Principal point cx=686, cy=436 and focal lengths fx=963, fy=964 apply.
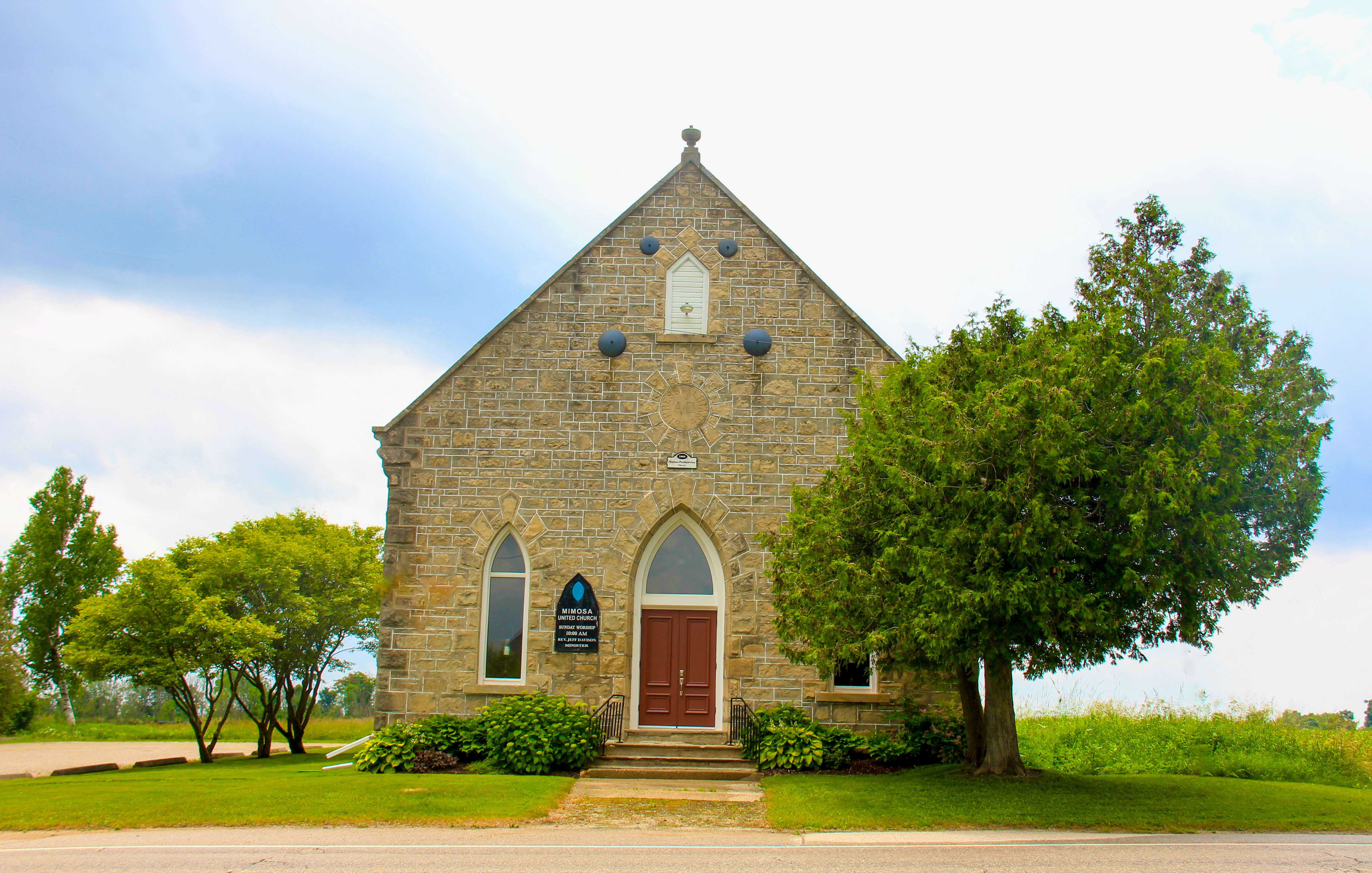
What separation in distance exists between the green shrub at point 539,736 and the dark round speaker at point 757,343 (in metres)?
6.61

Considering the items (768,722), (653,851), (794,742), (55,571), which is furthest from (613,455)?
(55,571)

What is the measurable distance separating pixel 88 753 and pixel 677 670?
1871 cm

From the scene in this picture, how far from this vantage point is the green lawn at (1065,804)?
10656 mm

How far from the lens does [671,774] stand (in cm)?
1425

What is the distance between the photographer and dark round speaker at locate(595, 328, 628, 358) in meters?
16.8

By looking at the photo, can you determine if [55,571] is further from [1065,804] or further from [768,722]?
[1065,804]

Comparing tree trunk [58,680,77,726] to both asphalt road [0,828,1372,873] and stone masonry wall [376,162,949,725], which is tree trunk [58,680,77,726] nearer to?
stone masonry wall [376,162,949,725]

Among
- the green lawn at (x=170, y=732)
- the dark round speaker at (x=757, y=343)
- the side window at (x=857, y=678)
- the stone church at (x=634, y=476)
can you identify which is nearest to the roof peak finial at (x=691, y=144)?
the stone church at (x=634, y=476)

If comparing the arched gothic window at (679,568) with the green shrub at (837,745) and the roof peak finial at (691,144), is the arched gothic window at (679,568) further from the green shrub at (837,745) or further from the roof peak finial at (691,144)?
the roof peak finial at (691,144)

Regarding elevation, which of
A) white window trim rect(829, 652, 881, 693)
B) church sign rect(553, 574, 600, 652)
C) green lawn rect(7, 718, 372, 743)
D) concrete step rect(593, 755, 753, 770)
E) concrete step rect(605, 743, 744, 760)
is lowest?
green lawn rect(7, 718, 372, 743)

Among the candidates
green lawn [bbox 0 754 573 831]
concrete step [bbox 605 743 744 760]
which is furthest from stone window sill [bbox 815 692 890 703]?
green lawn [bbox 0 754 573 831]

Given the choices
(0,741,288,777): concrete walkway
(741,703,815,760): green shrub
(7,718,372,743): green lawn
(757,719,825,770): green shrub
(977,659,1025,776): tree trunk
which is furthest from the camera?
(7,718,372,743): green lawn

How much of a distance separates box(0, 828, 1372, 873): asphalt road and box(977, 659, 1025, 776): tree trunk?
116 inches

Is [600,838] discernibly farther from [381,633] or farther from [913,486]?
[381,633]
